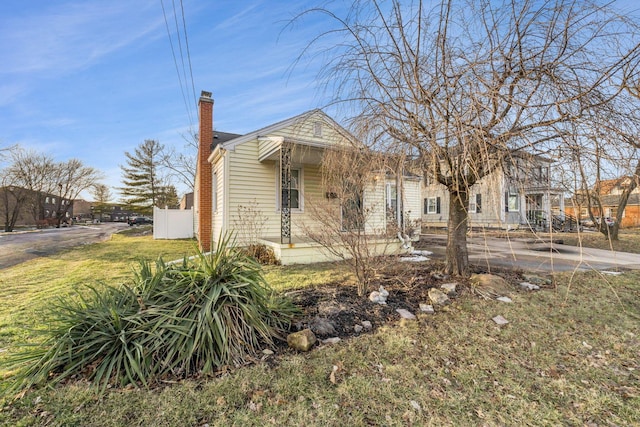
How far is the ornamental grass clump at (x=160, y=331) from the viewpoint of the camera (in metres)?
2.27

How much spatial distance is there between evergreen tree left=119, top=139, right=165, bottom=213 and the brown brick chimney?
957 inches

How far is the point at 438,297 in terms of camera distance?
3.95 metres

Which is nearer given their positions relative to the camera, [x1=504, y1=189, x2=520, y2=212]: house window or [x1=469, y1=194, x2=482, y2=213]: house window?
[x1=469, y1=194, x2=482, y2=213]: house window

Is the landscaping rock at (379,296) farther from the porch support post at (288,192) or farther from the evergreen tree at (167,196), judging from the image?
the evergreen tree at (167,196)

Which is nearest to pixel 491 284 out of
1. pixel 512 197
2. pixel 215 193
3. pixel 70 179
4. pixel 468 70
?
pixel 468 70

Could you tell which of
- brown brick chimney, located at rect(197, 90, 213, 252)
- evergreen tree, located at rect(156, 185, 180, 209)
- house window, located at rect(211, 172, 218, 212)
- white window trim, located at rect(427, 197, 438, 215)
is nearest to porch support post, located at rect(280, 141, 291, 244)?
house window, located at rect(211, 172, 218, 212)

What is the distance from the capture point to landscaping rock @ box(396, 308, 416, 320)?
3455 mm

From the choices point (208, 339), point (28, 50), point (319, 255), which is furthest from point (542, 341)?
point (28, 50)

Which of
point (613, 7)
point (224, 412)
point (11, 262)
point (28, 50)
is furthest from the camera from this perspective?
point (11, 262)

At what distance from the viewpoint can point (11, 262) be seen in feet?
28.0

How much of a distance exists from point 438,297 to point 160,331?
11.4 ft

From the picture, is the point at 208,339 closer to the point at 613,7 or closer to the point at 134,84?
the point at 613,7

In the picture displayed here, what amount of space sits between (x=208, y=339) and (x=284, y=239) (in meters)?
5.49

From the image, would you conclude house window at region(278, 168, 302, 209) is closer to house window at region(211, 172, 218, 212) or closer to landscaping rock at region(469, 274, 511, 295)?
house window at region(211, 172, 218, 212)
